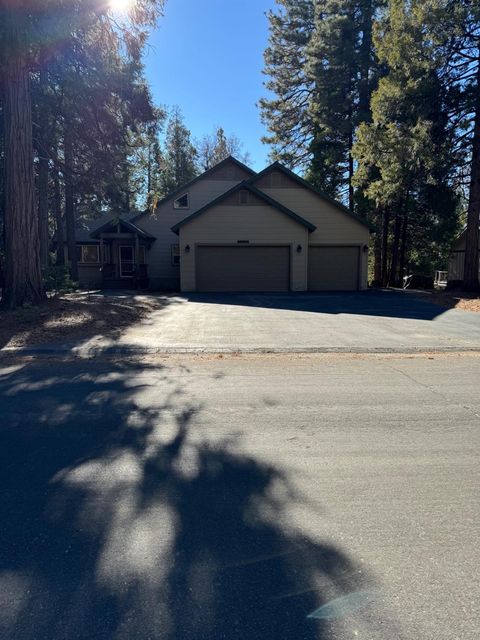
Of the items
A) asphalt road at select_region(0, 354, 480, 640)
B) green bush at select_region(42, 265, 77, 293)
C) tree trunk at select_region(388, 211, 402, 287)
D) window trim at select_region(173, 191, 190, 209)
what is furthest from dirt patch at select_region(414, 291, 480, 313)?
green bush at select_region(42, 265, 77, 293)

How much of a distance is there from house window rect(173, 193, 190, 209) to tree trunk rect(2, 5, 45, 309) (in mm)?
14095

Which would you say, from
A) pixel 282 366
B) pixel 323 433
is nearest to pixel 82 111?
pixel 282 366

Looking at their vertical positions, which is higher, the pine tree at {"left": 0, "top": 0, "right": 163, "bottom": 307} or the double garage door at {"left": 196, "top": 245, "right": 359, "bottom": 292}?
the pine tree at {"left": 0, "top": 0, "right": 163, "bottom": 307}

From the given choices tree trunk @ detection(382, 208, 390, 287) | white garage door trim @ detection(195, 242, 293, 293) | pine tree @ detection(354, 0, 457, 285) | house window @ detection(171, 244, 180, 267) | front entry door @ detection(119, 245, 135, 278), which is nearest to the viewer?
pine tree @ detection(354, 0, 457, 285)

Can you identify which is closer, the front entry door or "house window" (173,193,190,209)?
"house window" (173,193,190,209)

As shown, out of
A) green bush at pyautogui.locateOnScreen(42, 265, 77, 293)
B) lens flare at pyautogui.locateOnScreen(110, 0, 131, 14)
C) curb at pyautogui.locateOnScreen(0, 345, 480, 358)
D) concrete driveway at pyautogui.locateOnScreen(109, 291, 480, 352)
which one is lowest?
curb at pyautogui.locateOnScreen(0, 345, 480, 358)

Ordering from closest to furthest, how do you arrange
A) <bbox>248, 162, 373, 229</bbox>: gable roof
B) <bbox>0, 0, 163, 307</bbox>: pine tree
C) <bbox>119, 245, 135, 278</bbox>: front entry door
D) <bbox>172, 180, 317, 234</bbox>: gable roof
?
<bbox>0, 0, 163, 307</bbox>: pine tree < <bbox>172, 180, 317, 234</bbox>: gable roof < <bbox>248, 162, 373, 229</bbox>: gable roof < <bbox>119, 245, 135, 278</bbox>: front entry door

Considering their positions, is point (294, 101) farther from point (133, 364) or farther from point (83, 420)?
point (83, 420)

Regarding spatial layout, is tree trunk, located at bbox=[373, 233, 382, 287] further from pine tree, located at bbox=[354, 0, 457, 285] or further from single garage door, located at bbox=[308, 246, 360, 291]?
pine tree, located at bbox=[354, 0, 457, 285]

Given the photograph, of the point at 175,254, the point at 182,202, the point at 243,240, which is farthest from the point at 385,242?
the point at 175,254

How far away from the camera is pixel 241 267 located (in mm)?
22094

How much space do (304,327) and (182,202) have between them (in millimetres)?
17070

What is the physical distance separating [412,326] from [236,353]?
571cm

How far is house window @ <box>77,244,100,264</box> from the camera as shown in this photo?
28094 mm
